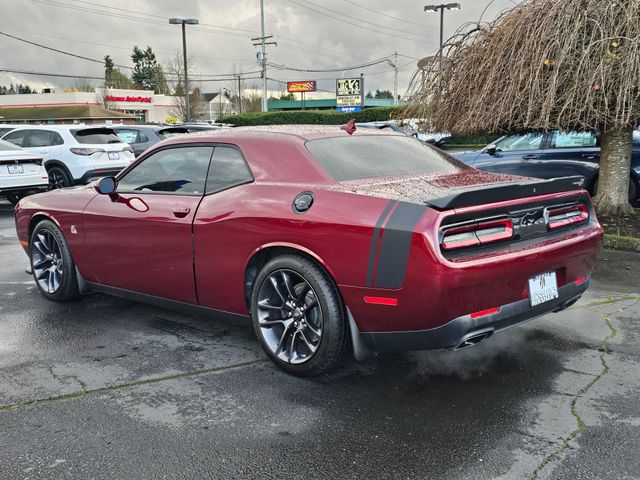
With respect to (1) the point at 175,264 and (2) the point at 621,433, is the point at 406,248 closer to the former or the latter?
(2) the point at 621,433

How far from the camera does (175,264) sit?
4.45 m

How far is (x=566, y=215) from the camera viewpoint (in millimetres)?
3977

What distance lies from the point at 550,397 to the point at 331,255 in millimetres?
1477

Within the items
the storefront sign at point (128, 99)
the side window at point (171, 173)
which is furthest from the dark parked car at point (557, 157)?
the storefront sign at point (128, 99)

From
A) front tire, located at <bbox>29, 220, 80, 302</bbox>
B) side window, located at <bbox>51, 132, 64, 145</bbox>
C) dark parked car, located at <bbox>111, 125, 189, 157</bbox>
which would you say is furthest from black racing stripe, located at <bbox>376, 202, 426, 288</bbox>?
dark parked car, located at <bbox>111, 125, 189, 157</bbox>

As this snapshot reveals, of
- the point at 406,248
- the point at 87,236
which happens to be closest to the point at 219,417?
the point at 406,248

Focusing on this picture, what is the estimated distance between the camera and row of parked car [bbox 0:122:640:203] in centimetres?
1013

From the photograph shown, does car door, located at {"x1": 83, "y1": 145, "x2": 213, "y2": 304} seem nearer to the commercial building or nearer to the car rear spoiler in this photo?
the car rear spoiler

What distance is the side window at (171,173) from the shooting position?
175 inches

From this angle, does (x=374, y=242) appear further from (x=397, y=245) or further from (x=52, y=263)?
(x=52, y=263)

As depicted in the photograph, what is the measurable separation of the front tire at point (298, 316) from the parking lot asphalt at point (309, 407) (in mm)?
141

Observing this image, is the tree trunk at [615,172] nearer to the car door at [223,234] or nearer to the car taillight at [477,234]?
the car taillight at [477,234]

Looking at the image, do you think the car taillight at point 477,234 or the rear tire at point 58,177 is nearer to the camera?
the car taillight at point 477,234

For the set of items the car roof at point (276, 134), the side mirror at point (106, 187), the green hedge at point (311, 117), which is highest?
the green hedge at point (311, 117)
